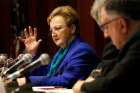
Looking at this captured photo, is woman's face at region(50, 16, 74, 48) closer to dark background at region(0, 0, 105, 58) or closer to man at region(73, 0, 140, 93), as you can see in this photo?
man at region(73, 0, 140, 93)

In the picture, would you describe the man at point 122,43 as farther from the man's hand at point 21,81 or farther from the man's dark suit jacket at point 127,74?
the man's hand at point 21,81

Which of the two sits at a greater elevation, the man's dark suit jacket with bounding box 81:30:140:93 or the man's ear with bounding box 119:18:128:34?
the man's ear with bounding box 119:18:128:34

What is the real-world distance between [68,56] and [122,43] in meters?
1.13

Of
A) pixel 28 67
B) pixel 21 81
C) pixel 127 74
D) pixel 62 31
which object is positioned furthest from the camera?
pixel 62 31

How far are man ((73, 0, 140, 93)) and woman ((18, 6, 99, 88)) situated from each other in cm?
94

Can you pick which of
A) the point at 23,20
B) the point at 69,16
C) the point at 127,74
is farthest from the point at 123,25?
the point at 23,20

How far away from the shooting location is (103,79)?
1615 millimetres

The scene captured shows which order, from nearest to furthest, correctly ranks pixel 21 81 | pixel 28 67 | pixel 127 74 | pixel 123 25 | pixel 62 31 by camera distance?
1. pixel 127 74
2. pixel 123 25
3. pixel 28 67
4. pixel 21 81
5. pixel 62 31

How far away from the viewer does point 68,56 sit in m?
2.84

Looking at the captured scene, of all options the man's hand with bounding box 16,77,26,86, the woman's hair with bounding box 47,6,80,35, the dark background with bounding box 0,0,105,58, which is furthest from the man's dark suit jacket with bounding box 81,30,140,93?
the dark background with bounding box 0,0,105,58

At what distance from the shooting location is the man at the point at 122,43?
1.56 m

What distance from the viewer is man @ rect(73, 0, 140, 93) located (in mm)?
1561

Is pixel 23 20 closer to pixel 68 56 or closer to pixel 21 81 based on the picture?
pixel 68 56

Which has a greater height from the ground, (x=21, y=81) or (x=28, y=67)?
(x=28, y=67)
